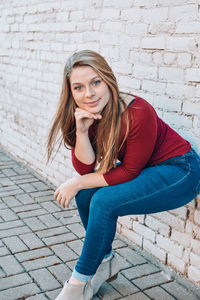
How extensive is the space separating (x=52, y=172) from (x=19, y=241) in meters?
1.58

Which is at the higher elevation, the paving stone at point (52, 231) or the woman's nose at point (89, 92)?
the woman's nose at point (89, 92)

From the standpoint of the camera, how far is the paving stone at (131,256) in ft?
10.5

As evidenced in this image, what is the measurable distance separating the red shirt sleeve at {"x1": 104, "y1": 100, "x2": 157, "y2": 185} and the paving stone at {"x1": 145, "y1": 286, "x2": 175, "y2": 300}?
85 centimetres

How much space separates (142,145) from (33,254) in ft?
4.67

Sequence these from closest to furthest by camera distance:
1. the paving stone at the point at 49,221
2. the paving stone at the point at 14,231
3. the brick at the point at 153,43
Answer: the brick at the point at 153,43, the paving stone at the point at 14,231, the paving stone at the point at 49,221

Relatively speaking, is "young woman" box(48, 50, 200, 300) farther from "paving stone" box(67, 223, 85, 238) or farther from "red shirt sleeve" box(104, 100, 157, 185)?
"paving stone" box(67, 223, 85, 238)

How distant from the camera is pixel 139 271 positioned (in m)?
3.06

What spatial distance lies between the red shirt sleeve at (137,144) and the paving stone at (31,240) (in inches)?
47.8

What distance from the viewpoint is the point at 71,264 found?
10.2 feet

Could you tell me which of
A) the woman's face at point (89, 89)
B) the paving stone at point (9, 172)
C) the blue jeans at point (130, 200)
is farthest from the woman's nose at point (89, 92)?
the paving stone at point (9, 172)

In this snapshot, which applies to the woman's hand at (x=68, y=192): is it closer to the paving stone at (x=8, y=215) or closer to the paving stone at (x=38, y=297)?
the paving stone at (x=38, y=297)

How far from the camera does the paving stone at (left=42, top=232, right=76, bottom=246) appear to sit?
11.4 feet

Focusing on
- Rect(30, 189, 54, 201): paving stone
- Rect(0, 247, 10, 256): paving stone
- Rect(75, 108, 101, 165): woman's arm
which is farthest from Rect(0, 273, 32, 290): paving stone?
Rect(30, 189, 54, 201): paving stone

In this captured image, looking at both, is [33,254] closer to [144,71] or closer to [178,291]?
[178,291]
